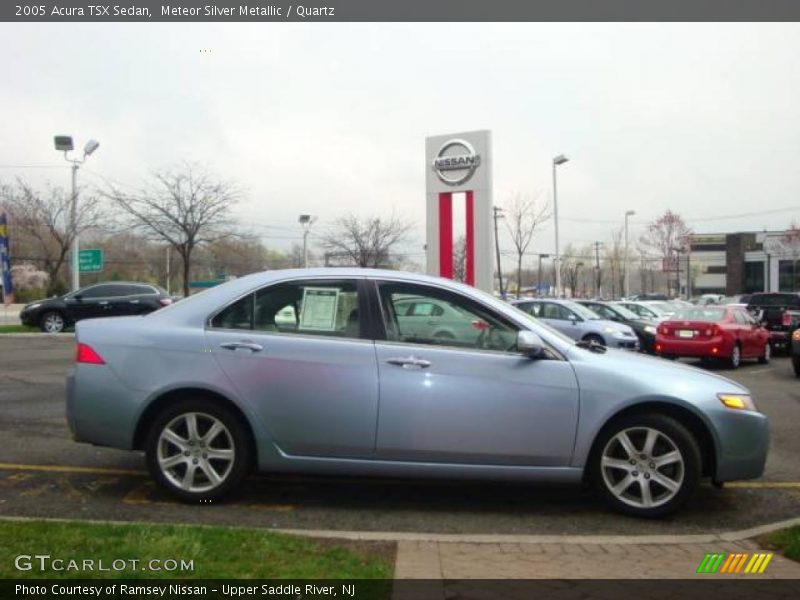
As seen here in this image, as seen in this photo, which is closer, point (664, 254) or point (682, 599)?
point (682, 599)

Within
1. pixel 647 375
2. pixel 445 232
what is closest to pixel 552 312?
pixel 445 232

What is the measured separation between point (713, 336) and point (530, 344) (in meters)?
11.5

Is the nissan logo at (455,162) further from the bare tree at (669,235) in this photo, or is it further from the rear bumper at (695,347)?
the bare tree at (669,235)

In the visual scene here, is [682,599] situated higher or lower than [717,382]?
Result: lower

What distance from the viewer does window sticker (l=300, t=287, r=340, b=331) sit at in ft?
16.0

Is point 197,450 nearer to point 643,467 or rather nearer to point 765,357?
point 643,467

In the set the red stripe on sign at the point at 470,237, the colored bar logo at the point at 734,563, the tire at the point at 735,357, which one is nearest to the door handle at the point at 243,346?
the colored bar logo at the point at 734,563

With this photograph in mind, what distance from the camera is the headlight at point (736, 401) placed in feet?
15.4

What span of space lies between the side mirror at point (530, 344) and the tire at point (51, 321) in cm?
2061

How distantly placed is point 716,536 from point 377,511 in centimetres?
219

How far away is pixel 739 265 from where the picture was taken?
8988 cm

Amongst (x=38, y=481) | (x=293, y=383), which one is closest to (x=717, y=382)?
(x=293, y=383)

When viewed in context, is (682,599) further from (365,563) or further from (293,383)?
(293,383)

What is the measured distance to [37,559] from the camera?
3.46 metres
